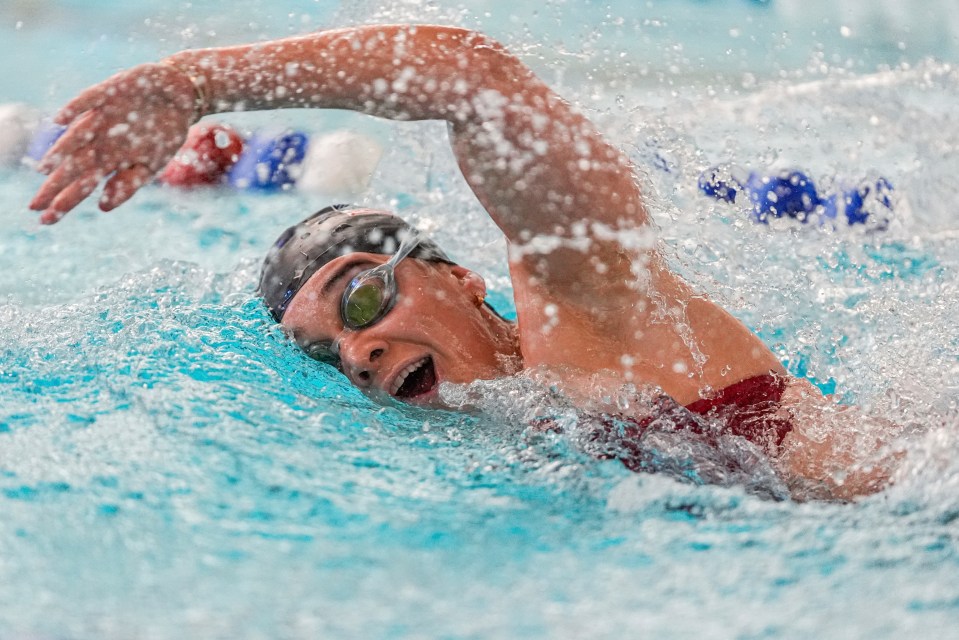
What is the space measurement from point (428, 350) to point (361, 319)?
11 centimetres

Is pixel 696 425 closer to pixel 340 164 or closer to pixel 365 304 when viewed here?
pixel 365 304

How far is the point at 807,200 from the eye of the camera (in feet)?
10.1

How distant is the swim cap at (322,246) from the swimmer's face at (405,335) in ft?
0.10

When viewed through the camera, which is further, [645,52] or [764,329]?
[645,52]

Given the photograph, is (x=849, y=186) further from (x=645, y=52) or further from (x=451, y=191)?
(x=645, y=52)

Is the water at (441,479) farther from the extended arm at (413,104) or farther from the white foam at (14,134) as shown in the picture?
the white foam at (14,134)

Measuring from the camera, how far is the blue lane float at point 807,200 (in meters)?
2.99

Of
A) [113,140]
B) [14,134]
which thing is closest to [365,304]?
[113,140]

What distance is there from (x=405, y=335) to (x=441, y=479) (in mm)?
245

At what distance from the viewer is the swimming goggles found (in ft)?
4.99

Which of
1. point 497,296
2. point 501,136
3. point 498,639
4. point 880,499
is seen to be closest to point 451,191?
point 497,296

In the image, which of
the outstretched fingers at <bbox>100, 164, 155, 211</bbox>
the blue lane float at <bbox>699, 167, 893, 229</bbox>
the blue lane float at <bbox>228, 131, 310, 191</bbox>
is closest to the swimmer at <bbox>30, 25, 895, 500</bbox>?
the outstretched fingers at <bbox>100, 164, 155, 211</bbox>

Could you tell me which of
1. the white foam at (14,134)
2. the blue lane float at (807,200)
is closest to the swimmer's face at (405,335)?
the blue lane float at (807,200)

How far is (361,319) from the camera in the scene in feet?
4.99
